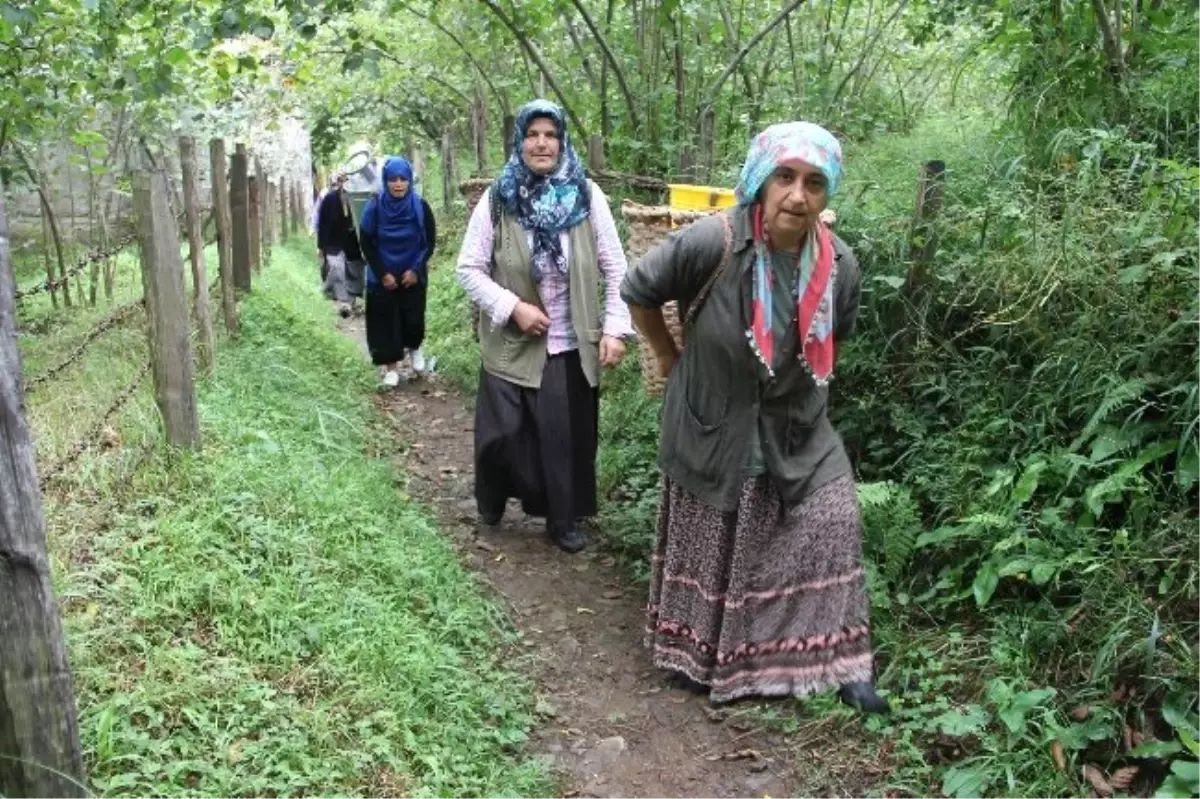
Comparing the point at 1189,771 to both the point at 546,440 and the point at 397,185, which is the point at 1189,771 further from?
the point at 397,185

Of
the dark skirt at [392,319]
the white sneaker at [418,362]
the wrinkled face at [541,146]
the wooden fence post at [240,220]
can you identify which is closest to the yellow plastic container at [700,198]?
the wrinkled face at [541,146]

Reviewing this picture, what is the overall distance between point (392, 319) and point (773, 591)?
4758 mm

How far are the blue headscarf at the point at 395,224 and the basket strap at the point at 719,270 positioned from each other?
4.48 meters

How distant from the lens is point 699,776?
3164mm

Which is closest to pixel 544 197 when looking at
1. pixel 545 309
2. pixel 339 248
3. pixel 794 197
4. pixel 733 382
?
pixel 545 309

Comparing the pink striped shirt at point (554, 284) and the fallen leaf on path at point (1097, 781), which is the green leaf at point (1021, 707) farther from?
the pink striped shirt at point (554, 284)

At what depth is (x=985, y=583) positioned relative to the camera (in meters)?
3.28

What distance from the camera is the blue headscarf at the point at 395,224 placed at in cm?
730

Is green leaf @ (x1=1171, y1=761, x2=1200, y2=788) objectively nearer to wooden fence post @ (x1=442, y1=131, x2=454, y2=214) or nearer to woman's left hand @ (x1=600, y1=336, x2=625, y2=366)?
woman's left hand @ (x1=600, y1=336, x2=625, y2=366)

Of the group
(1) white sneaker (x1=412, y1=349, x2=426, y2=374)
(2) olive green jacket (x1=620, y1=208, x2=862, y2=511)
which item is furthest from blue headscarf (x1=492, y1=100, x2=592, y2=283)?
(1) white sneaker (x1=412, y1=349, x2=426, y2=374)

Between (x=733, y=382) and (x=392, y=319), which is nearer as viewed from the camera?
(x=733, y=382)

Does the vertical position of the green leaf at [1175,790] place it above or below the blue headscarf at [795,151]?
below

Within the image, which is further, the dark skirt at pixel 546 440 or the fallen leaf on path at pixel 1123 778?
the dark skirt at pixel 546 440

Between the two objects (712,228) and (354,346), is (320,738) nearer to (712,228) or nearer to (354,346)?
(712,228)
